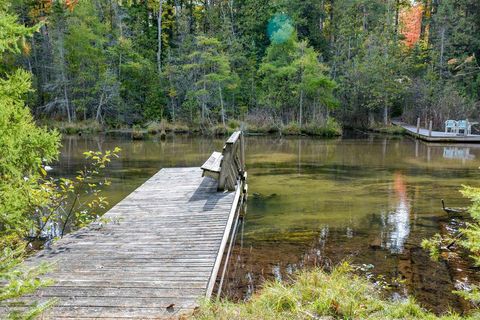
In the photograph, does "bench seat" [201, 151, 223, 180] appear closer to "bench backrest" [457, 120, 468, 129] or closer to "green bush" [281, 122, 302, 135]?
"green bush" [281, 122, 302, 135]

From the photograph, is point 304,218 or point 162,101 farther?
point 162,101

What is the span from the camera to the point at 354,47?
34219mm

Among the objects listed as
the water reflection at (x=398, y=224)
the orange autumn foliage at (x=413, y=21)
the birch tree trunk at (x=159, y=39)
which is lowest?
the water reflection at (x=398, y=224)

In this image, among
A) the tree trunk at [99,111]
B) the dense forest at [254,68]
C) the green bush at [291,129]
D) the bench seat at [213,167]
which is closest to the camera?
the bench seat at [213,167]

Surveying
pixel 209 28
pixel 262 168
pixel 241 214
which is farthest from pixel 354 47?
pixel 241 214

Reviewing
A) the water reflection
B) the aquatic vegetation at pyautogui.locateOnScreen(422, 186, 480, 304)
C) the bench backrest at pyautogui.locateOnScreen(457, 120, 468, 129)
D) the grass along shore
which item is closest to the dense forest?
the grass along shore

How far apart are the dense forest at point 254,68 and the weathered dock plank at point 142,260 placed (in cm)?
2279

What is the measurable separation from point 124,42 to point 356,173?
74.8 ft

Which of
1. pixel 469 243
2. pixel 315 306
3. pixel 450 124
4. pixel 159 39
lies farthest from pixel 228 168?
pixel 159 39

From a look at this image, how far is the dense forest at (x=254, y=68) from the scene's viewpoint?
1182 inches

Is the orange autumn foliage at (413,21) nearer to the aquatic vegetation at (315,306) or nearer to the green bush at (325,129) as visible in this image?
the green bush at (325,129)

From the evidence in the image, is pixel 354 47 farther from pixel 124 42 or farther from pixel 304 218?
pixel 304 218

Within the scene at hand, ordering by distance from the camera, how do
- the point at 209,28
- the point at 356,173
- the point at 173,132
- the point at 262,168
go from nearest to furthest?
the point at 356,173 < the point at 262,168 < the point at 173,132 < the point at 209,28

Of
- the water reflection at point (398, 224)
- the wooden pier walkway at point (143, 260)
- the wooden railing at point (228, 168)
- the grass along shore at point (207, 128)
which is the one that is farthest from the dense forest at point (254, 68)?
the wooden pier walkway at point (143, 260)
